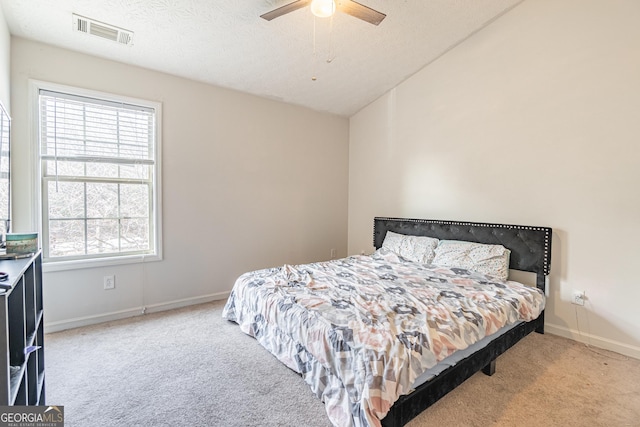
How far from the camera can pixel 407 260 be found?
3.44 meters

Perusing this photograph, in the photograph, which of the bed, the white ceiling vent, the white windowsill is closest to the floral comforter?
the bed

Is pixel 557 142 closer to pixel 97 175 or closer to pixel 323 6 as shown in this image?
pixel 323 6

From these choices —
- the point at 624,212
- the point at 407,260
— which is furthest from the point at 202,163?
the point at 624,212

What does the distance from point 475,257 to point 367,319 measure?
1786mm

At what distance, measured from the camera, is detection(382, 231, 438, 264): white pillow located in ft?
11.0

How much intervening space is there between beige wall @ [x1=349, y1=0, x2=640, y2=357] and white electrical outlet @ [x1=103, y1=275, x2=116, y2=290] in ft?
12.0

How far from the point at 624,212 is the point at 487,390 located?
1935mm

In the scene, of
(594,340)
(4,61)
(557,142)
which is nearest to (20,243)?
(4,61)

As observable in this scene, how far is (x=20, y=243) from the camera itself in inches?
57.1

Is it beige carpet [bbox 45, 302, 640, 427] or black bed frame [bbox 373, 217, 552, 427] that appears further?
beige carpet [bbox 45, 302, 640, 427]

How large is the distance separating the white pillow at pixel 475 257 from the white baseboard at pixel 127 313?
2.67 meters

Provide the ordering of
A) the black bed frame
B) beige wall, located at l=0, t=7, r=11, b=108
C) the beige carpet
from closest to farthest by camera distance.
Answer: the black bed frame, the beige carpet, beige wall, located at l=0, t=7, r=11, b=108

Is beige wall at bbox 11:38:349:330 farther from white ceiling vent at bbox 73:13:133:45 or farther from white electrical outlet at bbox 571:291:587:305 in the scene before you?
white electrical outlet at bbox 571:291:587:305

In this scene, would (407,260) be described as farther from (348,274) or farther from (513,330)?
(513,330)
